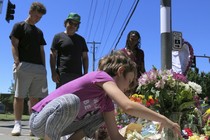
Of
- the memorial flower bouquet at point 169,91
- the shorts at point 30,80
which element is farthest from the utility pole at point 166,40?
the memorial flower bouquet at point 169,91

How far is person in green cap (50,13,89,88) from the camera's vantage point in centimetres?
545

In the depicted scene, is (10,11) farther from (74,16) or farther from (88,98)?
(88,98)

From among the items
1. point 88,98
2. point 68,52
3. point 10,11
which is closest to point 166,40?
point 68,52

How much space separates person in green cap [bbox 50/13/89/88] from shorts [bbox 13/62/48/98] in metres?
0.23

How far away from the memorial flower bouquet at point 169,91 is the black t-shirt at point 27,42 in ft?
6.72

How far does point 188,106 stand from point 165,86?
270 mm

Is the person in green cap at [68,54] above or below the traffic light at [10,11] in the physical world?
below

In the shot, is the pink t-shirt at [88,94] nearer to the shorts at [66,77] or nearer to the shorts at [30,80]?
the shorts at [30,80]

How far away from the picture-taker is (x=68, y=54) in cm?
555

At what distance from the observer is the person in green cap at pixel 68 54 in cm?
545

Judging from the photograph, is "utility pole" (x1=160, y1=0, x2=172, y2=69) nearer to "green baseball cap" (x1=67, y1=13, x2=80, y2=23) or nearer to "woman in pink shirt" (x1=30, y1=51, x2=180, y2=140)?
"green baseball cap" (x1=67, y1=13, x2=80, y2=23)

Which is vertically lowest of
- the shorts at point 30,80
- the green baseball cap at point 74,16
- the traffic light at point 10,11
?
the shorts at point 30,80

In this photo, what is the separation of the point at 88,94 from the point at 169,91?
81 cm

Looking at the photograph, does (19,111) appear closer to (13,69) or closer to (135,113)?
(13,69)
